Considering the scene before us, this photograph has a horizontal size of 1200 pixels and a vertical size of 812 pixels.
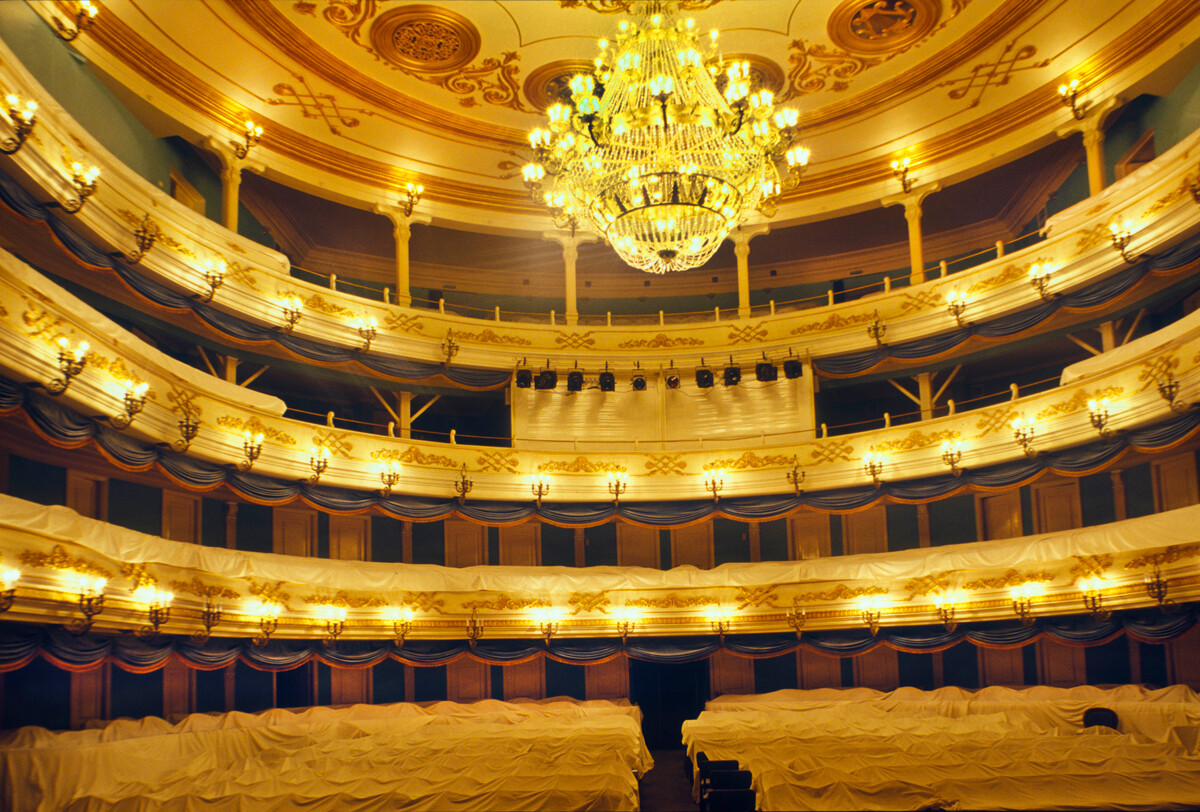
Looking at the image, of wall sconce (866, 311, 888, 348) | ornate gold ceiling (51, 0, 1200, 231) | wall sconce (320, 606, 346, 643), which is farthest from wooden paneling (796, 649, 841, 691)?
ornate gold ceiling (51, 0, 1200, 231)

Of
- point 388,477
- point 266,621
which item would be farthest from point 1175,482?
point 266,621

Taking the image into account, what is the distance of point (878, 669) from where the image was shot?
22375 mm

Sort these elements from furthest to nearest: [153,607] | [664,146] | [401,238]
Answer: [401,238] → [153,607] → [664,146]

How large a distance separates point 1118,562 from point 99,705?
723 inches

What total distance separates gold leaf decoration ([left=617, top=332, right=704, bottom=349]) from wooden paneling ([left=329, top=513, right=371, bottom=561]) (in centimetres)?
805

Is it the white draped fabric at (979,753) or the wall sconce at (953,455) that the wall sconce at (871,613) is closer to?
the white draped fabric at (979,753)

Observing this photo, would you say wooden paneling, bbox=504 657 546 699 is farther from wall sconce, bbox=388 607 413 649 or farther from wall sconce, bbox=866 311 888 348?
wall sconce, bbox=866 311 888 348

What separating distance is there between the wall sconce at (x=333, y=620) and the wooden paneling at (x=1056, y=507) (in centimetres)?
1568

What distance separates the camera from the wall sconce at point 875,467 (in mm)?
21344

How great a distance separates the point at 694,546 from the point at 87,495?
14.4 meters

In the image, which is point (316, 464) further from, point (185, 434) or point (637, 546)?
point (637, 546)

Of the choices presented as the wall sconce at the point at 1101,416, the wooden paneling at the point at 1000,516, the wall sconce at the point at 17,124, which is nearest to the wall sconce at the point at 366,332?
the wall sconce at the point at 17,124

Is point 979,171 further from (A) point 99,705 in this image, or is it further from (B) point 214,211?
(A) point 99,705

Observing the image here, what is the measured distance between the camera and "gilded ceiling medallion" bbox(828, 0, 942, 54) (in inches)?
675
